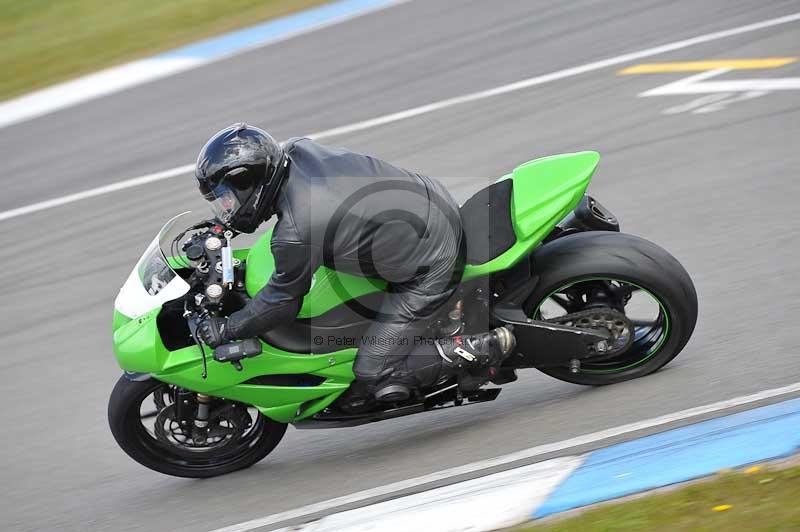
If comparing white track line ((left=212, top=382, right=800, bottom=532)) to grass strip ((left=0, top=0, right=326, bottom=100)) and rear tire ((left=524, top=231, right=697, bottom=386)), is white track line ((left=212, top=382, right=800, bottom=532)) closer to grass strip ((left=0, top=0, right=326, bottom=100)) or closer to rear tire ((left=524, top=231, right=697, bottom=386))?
rear tire ((left=524, top=231, right=697, bottom=386))

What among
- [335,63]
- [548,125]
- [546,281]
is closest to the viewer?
[546,281]

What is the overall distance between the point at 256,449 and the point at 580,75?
20.8 feet

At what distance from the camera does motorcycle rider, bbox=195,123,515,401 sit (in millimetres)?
4449

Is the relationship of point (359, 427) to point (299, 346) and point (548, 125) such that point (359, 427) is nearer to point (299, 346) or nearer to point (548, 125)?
point (299, 346)

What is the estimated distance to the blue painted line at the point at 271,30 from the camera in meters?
13.2

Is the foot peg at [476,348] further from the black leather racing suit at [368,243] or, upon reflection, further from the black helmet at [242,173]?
the black helmet at [242,173]

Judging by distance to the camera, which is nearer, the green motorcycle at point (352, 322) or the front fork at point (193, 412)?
the green motorcycle at point (352, 322)

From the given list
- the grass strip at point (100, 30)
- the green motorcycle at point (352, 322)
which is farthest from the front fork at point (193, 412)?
the grass strip at point (100, 30)

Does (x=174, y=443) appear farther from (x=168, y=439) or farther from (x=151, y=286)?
(x=151, y=286)

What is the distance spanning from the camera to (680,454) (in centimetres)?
450

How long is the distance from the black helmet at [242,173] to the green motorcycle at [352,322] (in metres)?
0.29

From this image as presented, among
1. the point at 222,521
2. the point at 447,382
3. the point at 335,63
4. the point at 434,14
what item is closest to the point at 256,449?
the point at 222,521

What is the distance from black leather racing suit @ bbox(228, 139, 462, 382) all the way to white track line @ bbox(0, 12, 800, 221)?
5.29 metres

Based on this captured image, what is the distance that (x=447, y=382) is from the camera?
5.15 meters
